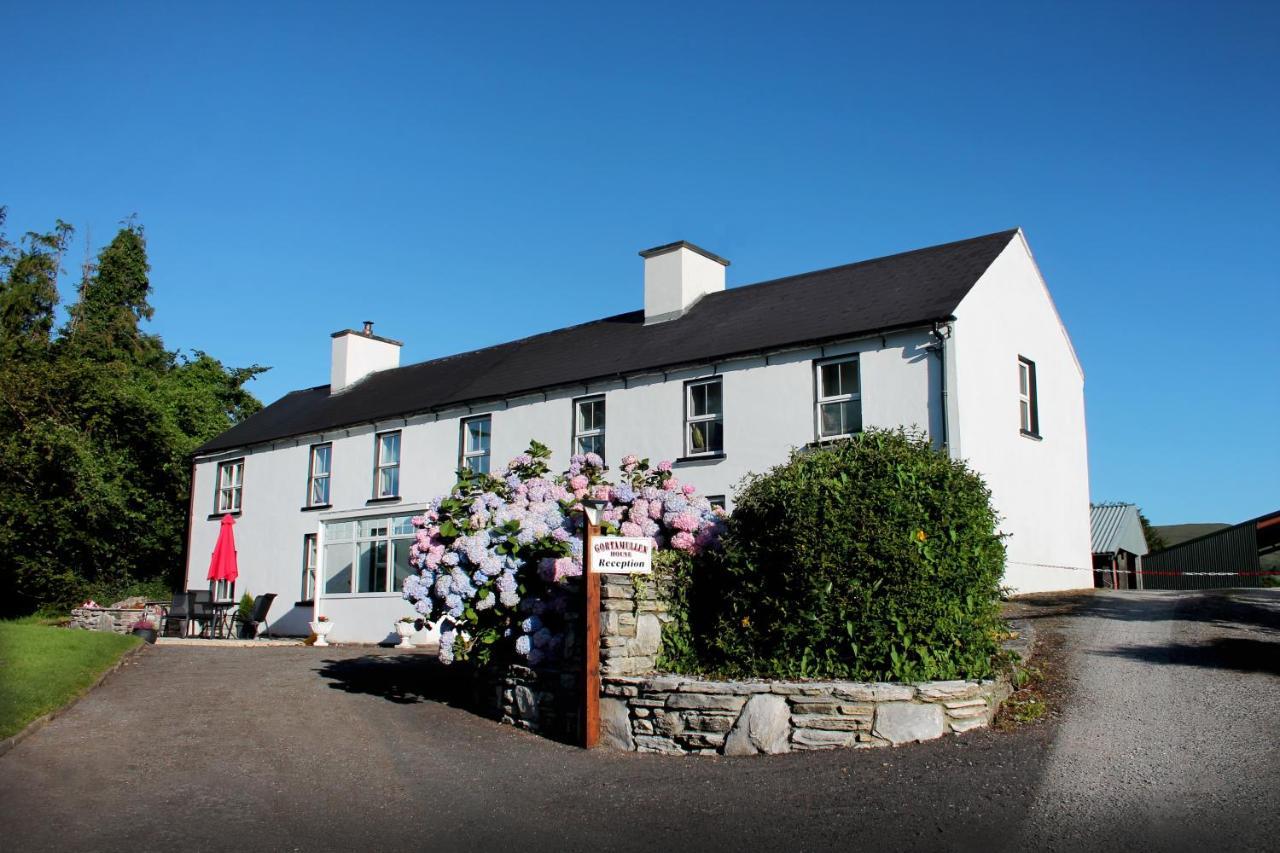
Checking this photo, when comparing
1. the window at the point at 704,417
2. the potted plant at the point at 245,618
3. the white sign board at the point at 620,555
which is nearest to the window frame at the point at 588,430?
the window at the point at 704,417

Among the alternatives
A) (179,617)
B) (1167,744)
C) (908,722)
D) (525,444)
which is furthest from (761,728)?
(179,617)

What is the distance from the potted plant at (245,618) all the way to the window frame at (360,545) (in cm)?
327

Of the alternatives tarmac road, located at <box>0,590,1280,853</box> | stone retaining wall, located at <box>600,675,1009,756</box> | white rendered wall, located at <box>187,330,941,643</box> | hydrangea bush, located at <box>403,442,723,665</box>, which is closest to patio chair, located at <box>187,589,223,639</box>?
white rendered wall, located at <box>187,330,941,643</box>

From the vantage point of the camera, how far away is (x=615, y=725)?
31.7 ft

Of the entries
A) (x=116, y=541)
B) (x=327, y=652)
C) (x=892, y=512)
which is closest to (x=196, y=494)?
(x=116, y=541)

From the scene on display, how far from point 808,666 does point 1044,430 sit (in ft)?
39.3

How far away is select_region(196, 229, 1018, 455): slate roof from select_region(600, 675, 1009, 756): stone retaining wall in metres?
8.76

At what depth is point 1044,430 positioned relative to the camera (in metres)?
19.3

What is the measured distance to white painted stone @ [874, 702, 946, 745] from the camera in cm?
838

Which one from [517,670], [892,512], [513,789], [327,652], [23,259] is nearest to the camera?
[513,789]

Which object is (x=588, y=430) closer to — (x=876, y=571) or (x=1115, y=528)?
(x=876, y=571)

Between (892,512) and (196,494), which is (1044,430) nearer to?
(892,512)

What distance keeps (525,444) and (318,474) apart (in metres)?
7.85

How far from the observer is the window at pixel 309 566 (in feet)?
84.6
